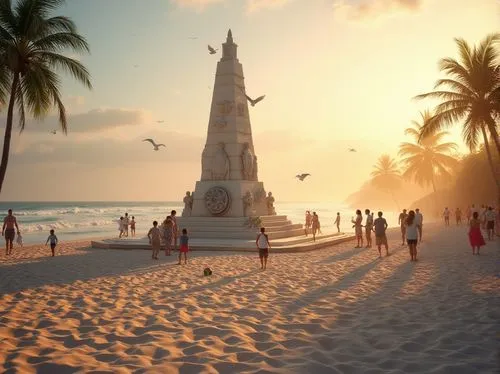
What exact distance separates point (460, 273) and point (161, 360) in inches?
340

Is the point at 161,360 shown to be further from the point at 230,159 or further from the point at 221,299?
the point at 230,159

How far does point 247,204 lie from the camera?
20422mm

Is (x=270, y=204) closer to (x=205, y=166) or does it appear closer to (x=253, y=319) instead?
(x=205, y=166)

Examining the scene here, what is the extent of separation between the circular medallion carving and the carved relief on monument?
4.22 metres

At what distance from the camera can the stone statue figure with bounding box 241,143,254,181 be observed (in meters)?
21.3

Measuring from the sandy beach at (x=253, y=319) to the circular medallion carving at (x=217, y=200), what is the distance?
29.1 ft

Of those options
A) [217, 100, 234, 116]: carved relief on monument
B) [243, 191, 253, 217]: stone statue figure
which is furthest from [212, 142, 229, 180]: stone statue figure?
[217, 100, 234, 116]: carved relief on monument

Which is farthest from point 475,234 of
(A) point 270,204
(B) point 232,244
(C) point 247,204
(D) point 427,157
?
(D) point 427,157

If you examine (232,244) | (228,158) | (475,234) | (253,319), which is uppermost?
(228,158)

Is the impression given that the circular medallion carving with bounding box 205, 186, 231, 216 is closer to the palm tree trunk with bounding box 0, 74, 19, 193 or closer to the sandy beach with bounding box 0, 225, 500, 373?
the sandy beach with bounding box 0, 225, 500, 373

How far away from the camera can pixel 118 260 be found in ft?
45.8

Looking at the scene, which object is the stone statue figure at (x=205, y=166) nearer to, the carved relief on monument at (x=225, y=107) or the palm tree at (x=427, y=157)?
the carved relief on monument at (x=225, y=107)

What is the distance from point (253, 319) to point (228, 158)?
50.6 ft

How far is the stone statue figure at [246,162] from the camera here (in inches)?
839
